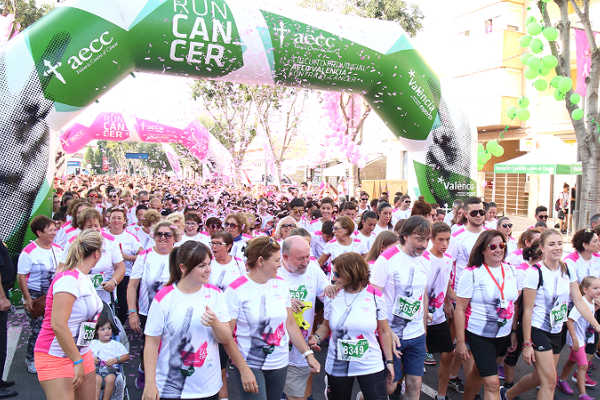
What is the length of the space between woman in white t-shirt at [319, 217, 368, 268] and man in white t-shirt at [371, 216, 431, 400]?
1.31 meters

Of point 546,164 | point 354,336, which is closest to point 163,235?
point 354,336

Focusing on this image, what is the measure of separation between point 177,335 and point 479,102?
2152cm

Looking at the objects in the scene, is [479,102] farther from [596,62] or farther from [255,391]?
[255,391]

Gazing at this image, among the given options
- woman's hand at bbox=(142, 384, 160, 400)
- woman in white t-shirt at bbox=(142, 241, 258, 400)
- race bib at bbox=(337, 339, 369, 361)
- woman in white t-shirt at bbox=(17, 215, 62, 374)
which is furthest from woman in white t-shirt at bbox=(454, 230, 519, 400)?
woman in white t-shirt at bbox=(17, 215, 62, 374)

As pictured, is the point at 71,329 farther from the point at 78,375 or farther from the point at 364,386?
the point at 364,386

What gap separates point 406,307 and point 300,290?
84cm

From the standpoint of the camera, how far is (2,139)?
6.47m

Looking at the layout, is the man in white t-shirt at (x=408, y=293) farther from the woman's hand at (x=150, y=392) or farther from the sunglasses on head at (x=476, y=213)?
the sunglasses on head at (x=476, y=213)

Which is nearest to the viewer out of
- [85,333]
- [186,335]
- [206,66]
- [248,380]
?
[186,335]

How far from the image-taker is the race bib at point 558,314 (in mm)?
4133

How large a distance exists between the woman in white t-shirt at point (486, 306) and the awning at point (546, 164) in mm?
11634

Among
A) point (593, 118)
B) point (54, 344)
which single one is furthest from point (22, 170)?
point (593, 118)

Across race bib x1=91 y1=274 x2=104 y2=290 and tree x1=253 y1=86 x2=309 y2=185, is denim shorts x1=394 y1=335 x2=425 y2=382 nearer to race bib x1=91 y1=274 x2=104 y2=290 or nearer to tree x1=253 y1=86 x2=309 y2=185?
race bib x1=91 y1=274 x2=104 y2=290

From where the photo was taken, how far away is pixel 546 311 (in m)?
4.15
